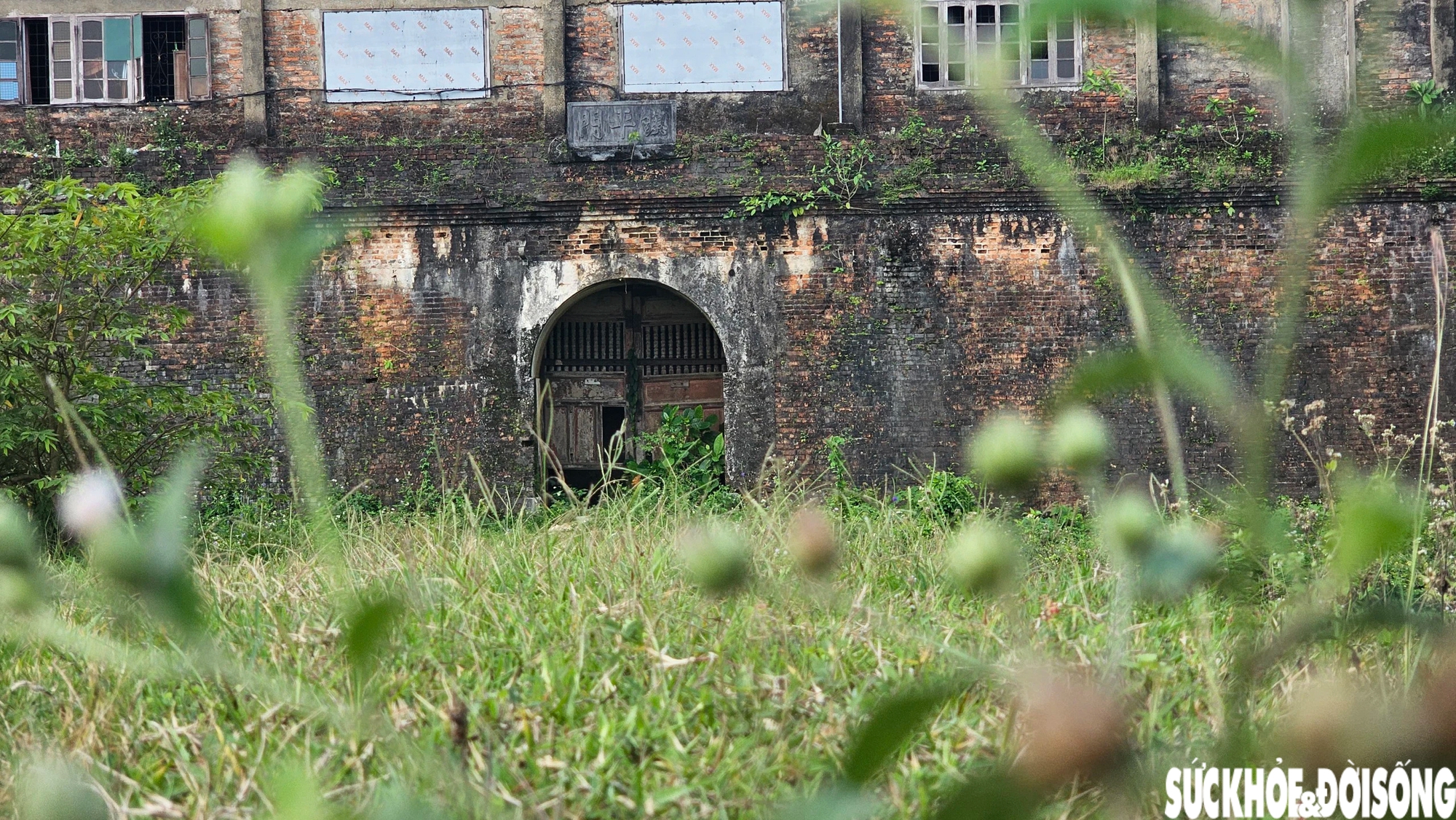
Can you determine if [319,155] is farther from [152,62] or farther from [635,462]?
[635,462]

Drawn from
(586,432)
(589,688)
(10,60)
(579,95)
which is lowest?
(586,432)

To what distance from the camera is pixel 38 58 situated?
10.4m

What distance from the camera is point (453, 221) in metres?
10.2

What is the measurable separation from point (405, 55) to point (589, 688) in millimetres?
9141

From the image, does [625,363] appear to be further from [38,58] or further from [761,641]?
[761,641]

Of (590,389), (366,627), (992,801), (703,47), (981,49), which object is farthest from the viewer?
Answer: (590,389)

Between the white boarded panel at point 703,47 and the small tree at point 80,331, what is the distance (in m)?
4.44

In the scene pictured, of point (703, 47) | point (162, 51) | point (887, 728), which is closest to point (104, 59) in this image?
point (162, 51)

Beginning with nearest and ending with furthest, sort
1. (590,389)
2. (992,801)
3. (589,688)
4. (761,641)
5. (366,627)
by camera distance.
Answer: (992,801)
(366,627)
(589,688)
(761,641)
(590,389)

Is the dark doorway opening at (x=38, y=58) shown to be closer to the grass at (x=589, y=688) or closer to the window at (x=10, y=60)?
the window at (x=10, y=60)

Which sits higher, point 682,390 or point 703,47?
point 703,47

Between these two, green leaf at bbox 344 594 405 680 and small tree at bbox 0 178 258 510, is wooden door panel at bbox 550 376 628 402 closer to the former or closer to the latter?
small tree at bbox 0 178 258 510

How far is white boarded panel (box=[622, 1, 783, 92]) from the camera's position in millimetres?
10336

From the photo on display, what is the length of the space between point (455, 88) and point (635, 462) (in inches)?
133
